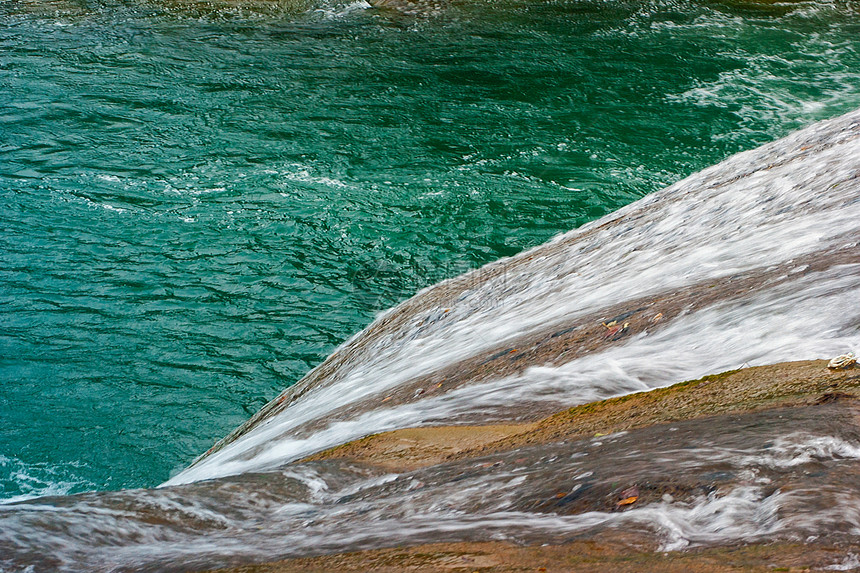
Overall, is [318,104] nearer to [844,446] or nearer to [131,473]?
[131,473]

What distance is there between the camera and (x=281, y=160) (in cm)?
1195

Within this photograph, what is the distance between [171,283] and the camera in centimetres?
923

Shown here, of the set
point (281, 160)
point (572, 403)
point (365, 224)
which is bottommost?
point (572, 403)

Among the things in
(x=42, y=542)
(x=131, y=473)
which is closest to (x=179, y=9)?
(x=131, y=473)

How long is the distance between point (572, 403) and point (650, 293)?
1443 millimetres

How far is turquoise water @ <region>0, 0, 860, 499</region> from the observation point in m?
7.80

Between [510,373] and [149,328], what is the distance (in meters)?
5.34

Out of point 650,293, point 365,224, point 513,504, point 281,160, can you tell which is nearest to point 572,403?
point 513,504

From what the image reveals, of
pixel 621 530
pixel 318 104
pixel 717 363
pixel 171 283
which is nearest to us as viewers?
pixel 621 530

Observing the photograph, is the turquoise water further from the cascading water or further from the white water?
the cascading water

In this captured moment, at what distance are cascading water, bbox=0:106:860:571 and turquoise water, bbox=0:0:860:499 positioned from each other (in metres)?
1.85

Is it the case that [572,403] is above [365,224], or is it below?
below

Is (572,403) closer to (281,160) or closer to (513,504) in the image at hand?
(513,504)

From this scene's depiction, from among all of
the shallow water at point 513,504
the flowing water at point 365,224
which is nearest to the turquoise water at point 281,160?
the flowing water at point 365,224
